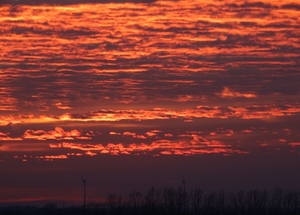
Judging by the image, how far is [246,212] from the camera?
99.8 meters

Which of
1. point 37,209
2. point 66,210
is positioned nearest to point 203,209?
point 66,210

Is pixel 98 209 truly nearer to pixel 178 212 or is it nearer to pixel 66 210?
pixel 178 212

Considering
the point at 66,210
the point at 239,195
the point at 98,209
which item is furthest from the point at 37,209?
the point at 239,195

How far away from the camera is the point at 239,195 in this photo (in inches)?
4026

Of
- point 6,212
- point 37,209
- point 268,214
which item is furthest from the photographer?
point 37,209

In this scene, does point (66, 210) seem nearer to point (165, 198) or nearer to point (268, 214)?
point (165, 198)

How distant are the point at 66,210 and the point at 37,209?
→ 13589 mm

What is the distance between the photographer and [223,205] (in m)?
101

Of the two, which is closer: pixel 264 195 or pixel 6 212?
pixel 264 195

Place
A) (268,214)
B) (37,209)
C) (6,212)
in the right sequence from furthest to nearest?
(37,209)
(6,212)
(268,214)

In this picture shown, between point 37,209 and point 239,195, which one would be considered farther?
point 37,209

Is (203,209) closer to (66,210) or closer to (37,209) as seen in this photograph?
(66,210)

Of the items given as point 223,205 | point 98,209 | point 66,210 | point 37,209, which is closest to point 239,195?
point 223,205

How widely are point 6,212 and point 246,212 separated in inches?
1775
